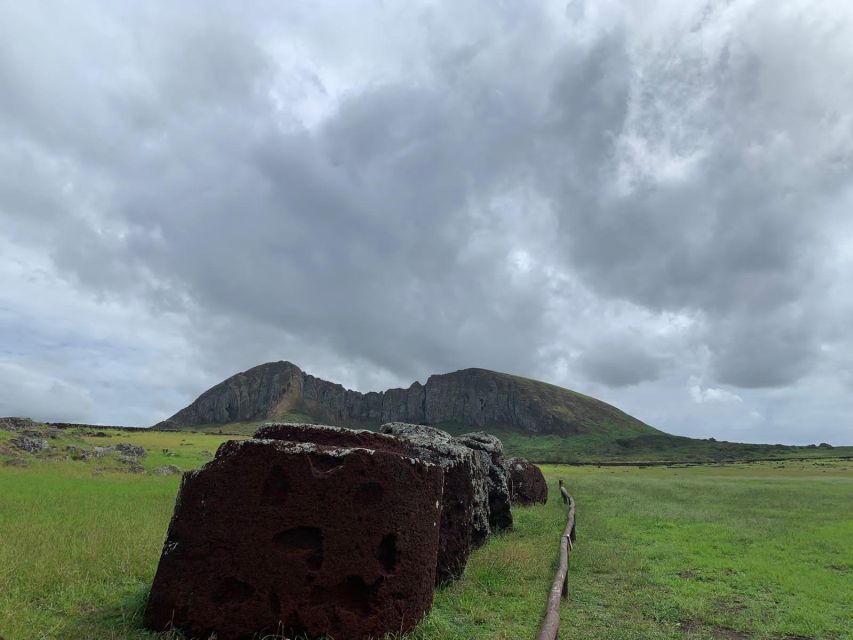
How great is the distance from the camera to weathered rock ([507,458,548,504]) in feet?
84.8

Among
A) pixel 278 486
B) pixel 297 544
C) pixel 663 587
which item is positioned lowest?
pixel 663 587

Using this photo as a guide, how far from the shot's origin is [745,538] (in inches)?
673

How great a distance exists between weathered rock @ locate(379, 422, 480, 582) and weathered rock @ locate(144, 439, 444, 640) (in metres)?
3.04

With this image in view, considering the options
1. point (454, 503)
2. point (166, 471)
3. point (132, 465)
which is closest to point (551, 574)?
point (454, 503)

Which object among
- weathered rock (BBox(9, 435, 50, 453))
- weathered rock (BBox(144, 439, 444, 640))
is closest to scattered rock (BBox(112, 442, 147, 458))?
weathered rock (BBox(9, 435, 50, 453))

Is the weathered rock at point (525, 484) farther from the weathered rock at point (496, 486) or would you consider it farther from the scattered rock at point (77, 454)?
the scattered rock at point (77, 454)

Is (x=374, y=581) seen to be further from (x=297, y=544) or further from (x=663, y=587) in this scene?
(x=663, y=587)

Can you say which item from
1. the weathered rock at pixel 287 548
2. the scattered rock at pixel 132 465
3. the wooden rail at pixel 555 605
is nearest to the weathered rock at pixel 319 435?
the weathered rock at pixel 287 548

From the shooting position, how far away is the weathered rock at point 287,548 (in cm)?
710

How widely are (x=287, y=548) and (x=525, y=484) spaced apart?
2070cm

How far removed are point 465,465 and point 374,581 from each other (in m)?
5.60

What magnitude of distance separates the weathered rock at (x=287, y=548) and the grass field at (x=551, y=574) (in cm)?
68

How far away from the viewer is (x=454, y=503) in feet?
39.8

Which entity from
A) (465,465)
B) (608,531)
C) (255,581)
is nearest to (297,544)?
(255,581)
